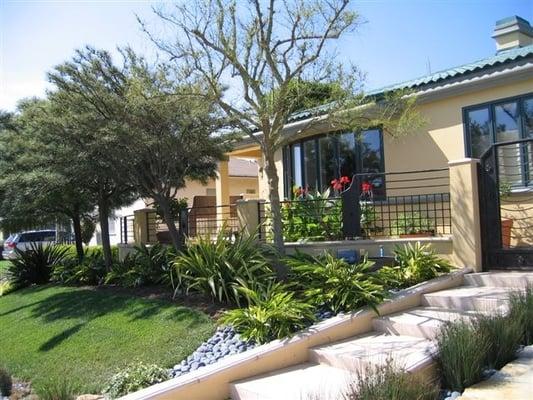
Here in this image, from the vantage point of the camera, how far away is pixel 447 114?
1120 cm

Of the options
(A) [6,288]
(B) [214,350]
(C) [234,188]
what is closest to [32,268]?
(A) [6,288]

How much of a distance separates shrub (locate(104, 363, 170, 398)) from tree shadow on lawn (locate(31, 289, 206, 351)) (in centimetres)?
126

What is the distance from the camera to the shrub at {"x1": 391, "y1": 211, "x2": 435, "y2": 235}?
10.2 meters

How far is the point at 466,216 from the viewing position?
8586mm

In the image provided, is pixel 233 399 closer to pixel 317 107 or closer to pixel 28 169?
pixel 317 107

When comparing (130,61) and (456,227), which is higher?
(130,61)

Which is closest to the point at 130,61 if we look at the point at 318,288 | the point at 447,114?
the point at 318,288

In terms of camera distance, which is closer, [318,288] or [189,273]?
[318,288]

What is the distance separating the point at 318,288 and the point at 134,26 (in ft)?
15.9

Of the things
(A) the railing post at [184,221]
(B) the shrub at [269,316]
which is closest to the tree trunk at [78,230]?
(A) the railing post at [184,221]

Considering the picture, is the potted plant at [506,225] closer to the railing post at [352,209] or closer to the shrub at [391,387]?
the railing post at [352,209]

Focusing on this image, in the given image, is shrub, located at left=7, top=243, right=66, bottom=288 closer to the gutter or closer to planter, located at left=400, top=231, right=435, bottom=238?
the gutter

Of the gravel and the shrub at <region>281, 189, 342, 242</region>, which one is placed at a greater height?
the shrub at <region>281, 189, 342, 242</region>

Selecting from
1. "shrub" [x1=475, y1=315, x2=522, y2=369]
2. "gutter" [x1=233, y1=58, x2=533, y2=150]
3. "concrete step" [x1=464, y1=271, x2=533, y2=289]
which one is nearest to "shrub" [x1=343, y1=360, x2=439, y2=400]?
"shrub" [x1=475, y1=315, x2=522, y2=369]
